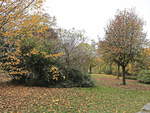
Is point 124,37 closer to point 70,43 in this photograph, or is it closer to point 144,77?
point 70,43

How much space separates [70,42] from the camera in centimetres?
995

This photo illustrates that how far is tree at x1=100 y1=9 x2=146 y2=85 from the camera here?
11789 millimetres

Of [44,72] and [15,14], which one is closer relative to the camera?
[15,14]

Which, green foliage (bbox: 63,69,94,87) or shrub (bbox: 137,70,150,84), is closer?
green foliage (bbox: 63,69,94,87)

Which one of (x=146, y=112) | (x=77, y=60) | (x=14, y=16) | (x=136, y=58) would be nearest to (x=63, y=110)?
(x=146, y=112)

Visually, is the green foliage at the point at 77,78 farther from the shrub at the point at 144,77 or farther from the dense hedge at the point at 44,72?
the shrub at the point at 144,77

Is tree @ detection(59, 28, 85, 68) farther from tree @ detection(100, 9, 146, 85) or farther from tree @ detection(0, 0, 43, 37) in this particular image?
tree @ detection(0, 0, 43, 37)

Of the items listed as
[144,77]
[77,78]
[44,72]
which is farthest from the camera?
[144,77]

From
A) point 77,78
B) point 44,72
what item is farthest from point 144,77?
point 44,72

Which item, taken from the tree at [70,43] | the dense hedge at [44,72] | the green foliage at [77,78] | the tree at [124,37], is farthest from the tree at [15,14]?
the tree at [124,37]

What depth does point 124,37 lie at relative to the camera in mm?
11922

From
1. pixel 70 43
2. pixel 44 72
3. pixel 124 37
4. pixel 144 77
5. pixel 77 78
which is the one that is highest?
pixel 124 37

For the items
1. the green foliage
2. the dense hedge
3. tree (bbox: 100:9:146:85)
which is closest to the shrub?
tree (bbox: 100:9:146:85)

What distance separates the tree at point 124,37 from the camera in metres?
11.8
